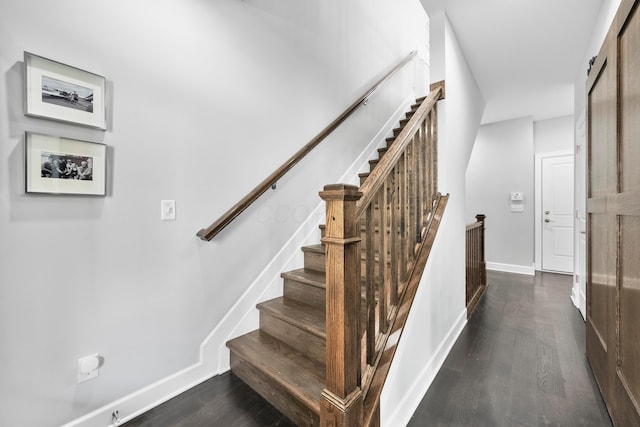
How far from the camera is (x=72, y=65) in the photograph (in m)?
1.29

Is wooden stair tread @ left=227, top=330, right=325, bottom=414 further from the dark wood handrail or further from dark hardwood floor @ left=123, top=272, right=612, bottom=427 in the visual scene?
the dark wood handrail

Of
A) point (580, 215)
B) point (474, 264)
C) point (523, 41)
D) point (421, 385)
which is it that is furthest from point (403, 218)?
point (580, 215)

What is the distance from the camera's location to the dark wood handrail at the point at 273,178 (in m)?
1.71

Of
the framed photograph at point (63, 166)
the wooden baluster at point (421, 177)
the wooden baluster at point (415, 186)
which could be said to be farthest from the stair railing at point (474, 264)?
the framed photograph at point (63, 166)

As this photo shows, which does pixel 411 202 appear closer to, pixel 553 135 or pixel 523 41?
pixel 523 41

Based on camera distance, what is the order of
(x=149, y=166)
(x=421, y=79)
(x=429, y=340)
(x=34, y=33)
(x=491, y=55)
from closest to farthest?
(x=34, y=33) < (x=149, y=166) < (x=429, y=340) < (x=491, y=55) < (x=421, y=79)

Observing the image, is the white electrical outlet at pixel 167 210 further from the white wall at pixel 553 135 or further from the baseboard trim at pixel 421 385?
the white wall at pixel 553 135

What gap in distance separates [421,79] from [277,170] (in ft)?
11.4

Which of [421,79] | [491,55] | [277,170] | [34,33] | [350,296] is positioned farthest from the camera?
[421,79]

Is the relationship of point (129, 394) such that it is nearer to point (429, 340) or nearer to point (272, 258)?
point (272, 258)

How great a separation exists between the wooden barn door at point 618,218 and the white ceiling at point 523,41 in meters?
0.82

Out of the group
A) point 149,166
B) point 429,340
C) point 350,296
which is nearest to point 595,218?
point 429,340

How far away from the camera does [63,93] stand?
1254 mm

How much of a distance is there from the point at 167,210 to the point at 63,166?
18.9 inches
